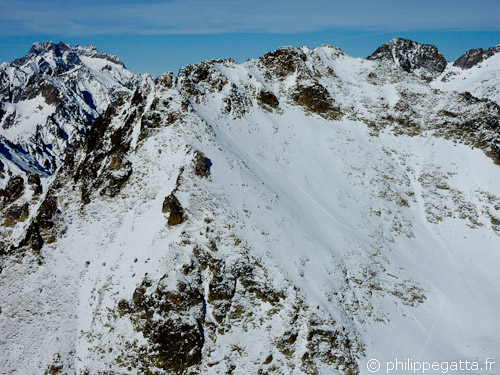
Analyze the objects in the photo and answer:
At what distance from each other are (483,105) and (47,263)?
5694 cm

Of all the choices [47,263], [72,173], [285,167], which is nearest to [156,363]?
[47,263]

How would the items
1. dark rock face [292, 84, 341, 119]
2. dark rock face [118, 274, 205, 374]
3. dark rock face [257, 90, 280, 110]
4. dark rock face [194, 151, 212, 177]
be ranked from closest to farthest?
dark rock face [118, 274, 205, 374] → dark rock face [194, 151, 212, 177] → dark rock face [257, 90, 280, 110] → dark rock face [292, 84, 341, 119]

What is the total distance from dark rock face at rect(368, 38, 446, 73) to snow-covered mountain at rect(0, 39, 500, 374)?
197 feet

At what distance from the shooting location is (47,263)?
1100 inches

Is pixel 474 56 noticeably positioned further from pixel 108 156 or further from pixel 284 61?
pixel 108 156

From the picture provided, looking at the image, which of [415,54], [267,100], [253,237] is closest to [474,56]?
[415,54]

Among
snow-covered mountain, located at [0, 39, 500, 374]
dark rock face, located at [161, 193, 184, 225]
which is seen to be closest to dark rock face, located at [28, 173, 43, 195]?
snow-covered mountain, located at [0, 39, 500, 374]

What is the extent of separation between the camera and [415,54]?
99875 mm

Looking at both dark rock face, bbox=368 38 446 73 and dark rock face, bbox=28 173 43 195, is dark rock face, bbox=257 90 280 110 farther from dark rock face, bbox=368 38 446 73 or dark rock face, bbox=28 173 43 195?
dark rock face, bbox=368 38 446 73

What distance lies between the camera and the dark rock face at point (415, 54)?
98.3m

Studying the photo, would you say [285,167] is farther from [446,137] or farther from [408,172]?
[446,137]

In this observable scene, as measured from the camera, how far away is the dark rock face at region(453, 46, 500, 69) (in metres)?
91.6

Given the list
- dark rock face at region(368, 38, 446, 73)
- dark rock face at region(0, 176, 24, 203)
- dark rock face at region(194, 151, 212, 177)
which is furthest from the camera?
dark rock face at region(368, 38, 446, 73)

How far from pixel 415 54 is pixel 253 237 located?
10172 centimetres
